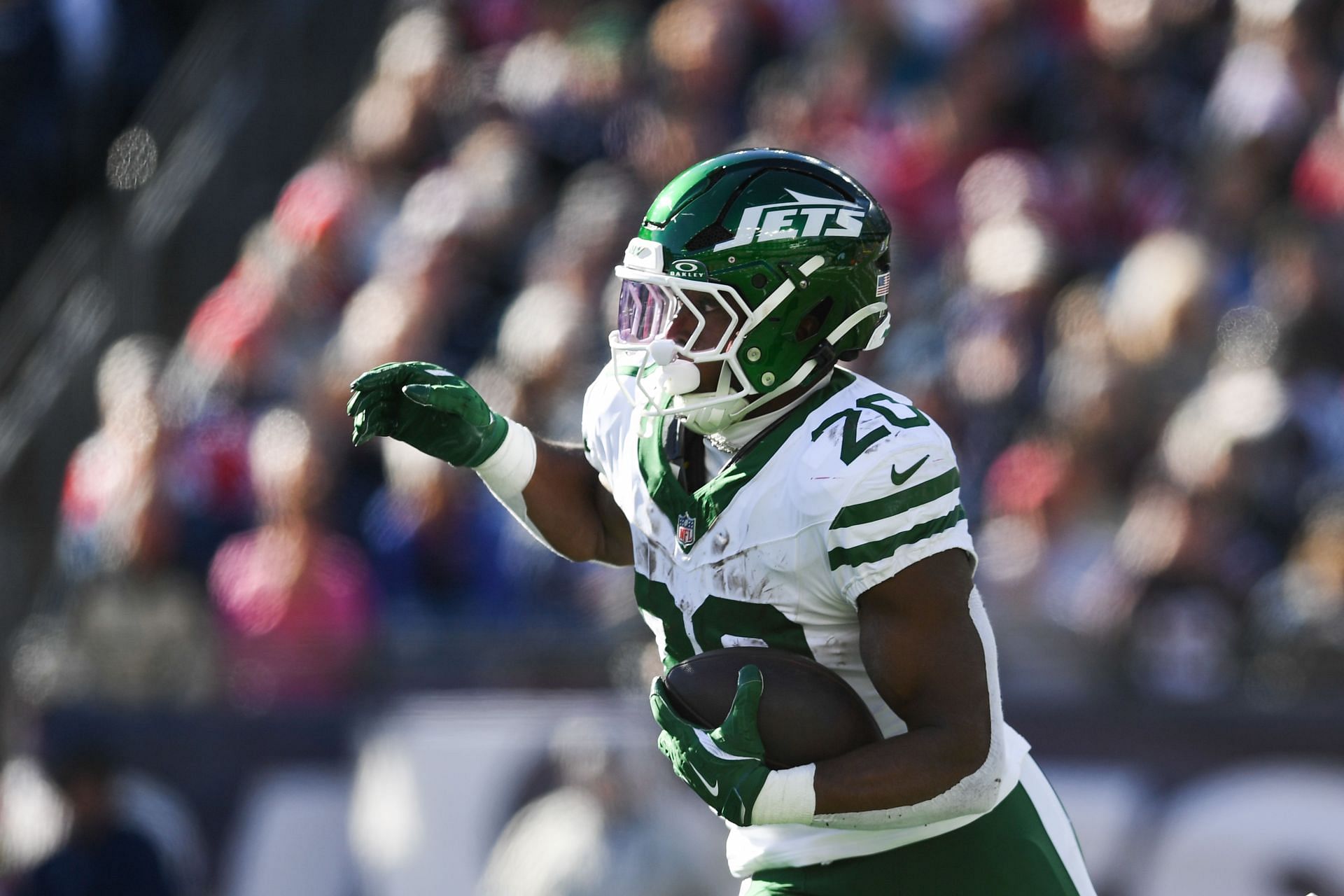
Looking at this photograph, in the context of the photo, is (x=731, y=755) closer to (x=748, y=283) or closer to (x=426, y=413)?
(x=748, y=283)

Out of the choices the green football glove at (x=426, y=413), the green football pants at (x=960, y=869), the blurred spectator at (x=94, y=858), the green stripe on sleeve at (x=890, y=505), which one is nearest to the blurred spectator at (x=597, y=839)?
the blurred spectator at (x=94, y=858)

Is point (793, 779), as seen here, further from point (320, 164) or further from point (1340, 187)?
point (320, 164)

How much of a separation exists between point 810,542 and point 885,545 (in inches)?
5.5

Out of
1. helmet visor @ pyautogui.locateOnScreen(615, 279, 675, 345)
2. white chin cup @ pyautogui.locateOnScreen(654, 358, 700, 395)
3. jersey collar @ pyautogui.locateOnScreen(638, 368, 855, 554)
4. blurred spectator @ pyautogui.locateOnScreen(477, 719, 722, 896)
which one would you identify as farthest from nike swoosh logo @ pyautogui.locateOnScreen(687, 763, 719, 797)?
blurred spectator @ pyautogui.locateOnScreen(477, 719, 722, 896)

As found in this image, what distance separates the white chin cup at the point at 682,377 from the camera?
9.87ft

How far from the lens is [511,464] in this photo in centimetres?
340

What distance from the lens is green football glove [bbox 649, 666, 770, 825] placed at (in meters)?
2.72

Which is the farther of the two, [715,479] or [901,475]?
[715,479]

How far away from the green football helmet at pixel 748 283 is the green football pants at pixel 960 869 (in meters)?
0.73

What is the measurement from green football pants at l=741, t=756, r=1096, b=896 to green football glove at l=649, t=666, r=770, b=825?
0.31 meters

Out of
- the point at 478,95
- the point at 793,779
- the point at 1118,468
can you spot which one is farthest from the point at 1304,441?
the point at 478,95

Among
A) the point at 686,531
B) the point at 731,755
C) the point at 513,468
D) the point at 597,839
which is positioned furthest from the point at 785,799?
the point at 597,839

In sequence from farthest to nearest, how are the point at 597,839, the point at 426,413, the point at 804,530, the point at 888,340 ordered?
the point at 888,340 < the point at 597,839 < the point at 426,413 < the point at 804,530

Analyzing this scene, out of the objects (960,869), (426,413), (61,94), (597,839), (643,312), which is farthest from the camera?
(61,94)
